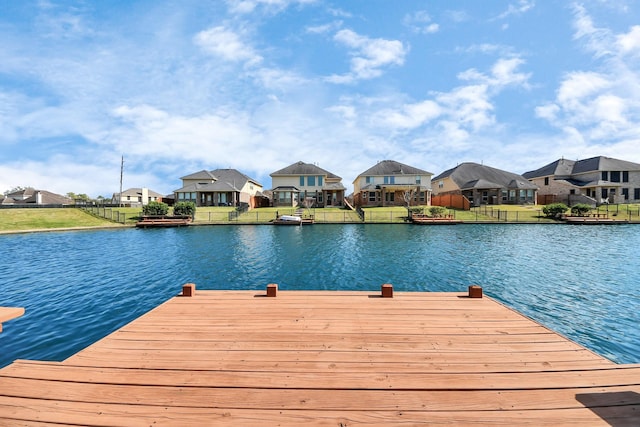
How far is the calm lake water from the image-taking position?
758 centimetres

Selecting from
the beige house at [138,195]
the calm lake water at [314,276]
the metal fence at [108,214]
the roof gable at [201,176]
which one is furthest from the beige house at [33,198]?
the calm lake water at [314,276]

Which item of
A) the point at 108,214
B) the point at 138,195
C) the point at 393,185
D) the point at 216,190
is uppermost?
the point at 393,185

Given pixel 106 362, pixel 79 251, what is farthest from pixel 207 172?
pixel 106 362

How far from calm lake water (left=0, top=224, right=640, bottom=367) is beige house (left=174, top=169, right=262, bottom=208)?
2821cm

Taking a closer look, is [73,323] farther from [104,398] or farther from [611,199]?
[611,199]

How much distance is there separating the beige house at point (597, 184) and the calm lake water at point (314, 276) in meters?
32.9

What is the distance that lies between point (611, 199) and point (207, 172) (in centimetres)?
7901

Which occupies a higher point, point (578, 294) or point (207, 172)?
point (207, 172)

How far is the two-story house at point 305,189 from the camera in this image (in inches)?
1945

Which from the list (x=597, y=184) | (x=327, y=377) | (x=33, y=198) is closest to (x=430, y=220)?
(x=327, y=377)

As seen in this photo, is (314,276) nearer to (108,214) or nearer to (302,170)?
(302,170)

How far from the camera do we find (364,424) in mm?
2867

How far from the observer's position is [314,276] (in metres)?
12.4

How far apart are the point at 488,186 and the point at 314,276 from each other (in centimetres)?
4724
